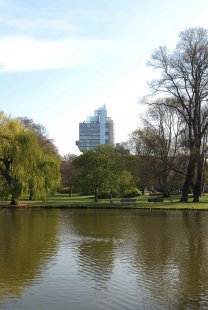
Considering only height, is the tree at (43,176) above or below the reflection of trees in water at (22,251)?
above

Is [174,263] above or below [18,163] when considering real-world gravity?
below

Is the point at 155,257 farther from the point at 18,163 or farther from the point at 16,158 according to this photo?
the point at 16,158

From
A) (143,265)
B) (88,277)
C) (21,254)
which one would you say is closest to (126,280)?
(88,277)

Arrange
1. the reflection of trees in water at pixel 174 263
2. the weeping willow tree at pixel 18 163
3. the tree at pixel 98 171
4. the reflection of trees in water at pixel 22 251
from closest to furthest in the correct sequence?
the reflection of trees in water at pixel 174 263, the reflection of trees in water at pixel 22 251, the weeping willow tree at pixel 18 163, the tree at pixel 98 171

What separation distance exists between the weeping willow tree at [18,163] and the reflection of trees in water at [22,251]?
16058 mm

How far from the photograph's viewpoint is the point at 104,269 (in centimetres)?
1427

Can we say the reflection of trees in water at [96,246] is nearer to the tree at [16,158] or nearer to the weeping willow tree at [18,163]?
the weeping willow tree at [18,163]

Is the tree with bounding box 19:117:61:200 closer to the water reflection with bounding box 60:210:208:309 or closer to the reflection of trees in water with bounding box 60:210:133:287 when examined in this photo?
the reflection of trees in water with bounding box 60:210:133:287

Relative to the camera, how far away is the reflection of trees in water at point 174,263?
11328mm

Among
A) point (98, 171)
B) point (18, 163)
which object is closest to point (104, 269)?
point (18, 163)

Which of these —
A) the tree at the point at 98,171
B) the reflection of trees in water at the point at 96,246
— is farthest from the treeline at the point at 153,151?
the reflection of trees in water at the point at 96,246

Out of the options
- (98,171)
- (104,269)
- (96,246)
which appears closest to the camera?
(104,269)

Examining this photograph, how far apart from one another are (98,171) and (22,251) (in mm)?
35667

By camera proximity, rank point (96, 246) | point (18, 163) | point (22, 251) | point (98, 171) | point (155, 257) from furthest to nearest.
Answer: point (98, 171) → point (18, 163) → point (96, 246) → point (22, 251) → point (155, 257)
